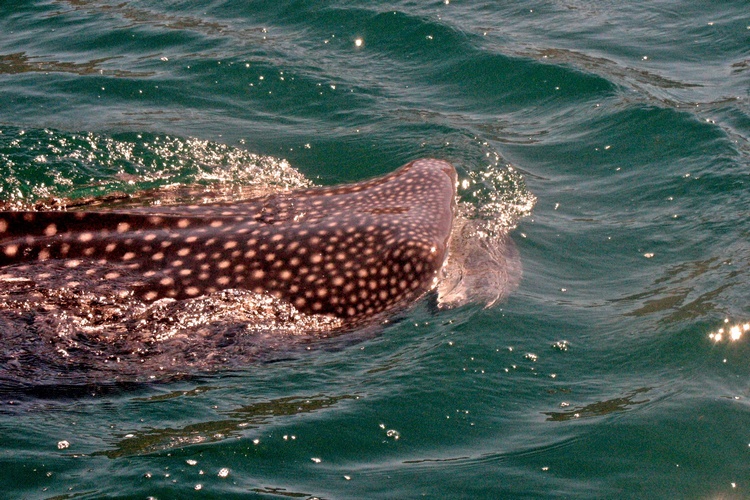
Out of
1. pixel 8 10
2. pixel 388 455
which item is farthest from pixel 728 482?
pixel 8 10

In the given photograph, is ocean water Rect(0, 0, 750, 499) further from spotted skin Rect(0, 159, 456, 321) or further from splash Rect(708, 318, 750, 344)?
spotted skin Rect(0, 159, 456, 321)

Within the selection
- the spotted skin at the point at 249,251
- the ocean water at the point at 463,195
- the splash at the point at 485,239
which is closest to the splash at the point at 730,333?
the ocean water at the point at 463,195

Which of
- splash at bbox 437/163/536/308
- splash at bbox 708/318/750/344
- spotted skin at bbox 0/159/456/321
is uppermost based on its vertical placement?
spotted skin at bbox 0/159/456/321

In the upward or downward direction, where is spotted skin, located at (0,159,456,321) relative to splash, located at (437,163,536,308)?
upward

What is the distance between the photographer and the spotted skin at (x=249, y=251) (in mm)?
5992

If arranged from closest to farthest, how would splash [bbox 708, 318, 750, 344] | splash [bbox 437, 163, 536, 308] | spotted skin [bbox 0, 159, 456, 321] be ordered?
spotted skin [bbox 0, 159, 456, 321]
splash [bbox 708, 318, 750, 344]
splash [bbox 437, 163, 536, 308]

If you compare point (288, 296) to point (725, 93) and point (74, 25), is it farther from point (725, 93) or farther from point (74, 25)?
point (74, 25)

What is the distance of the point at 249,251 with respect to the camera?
20.3 ft

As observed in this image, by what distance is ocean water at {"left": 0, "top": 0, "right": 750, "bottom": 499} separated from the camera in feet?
16.4

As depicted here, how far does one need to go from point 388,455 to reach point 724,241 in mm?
3726

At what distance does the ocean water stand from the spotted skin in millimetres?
362

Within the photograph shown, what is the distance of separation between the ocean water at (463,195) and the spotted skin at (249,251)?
1.19 feet

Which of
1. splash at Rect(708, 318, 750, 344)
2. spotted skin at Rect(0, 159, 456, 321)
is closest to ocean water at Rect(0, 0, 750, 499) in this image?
splash at Rect(708, 318, 750, 344)

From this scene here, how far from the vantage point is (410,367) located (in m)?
5.84
